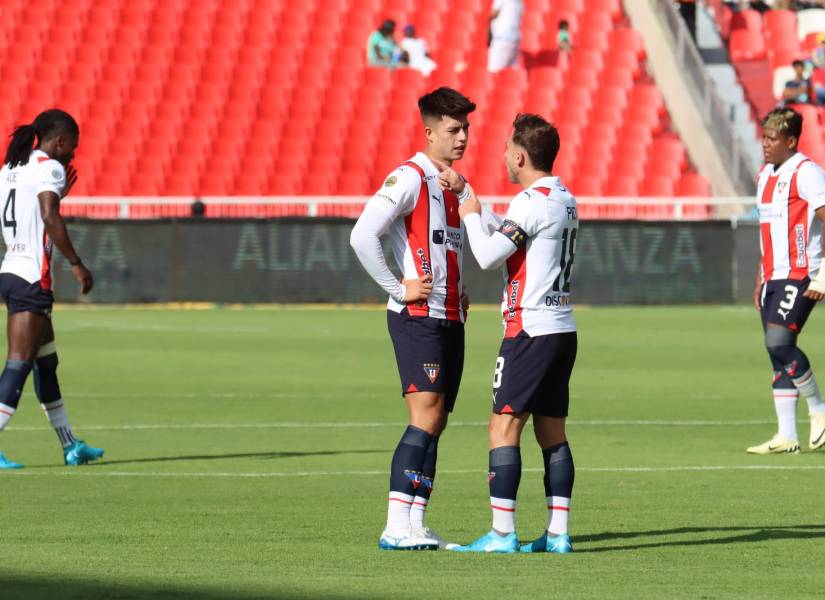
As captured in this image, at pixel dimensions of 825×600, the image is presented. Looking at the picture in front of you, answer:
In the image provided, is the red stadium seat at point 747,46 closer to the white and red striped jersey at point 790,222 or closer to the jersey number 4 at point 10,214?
the white and red striped jersey at point 790,222

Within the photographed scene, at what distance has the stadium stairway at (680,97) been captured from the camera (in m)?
32.8

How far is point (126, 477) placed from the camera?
10.3 meters

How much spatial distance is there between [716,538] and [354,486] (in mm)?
2623

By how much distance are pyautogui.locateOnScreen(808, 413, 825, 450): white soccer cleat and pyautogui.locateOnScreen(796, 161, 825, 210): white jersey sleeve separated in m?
1.51

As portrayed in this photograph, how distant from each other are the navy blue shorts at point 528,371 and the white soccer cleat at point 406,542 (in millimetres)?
658

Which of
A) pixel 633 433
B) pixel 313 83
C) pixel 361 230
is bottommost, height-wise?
pixel 633 433

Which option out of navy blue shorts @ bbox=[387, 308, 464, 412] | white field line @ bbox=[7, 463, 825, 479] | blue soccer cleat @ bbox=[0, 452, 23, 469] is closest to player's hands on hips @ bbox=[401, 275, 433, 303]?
navy blue shorts @ bbox=[387, 308, 464, 412]

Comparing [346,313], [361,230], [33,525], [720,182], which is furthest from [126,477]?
[720,182]

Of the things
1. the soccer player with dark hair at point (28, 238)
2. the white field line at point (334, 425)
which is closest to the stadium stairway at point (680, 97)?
the white field line at point (334, 425)

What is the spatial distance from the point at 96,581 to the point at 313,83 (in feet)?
92.1

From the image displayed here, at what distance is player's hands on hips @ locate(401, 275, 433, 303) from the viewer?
7.54 meters

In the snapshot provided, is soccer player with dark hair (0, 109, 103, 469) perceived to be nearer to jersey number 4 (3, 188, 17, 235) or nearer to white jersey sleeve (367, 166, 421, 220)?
jersey number 4 (3, 188, 17, 235)

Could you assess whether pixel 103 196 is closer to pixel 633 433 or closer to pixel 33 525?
pixel 633 433

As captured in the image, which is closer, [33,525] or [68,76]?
[33,525]
